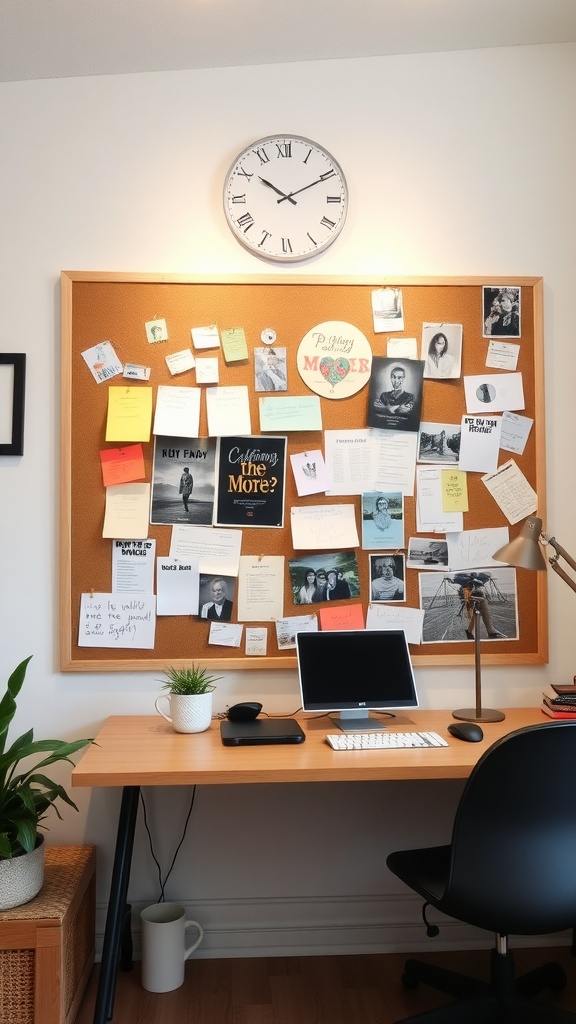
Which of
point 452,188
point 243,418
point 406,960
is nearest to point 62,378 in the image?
point 243,418

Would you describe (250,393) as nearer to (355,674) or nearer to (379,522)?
(379,522)

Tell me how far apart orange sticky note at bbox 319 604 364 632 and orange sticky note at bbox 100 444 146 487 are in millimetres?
703

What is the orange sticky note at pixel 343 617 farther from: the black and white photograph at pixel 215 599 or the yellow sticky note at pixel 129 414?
the yellow sticky note at pixel 129 414

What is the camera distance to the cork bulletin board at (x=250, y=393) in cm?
246

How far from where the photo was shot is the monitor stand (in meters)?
2.25

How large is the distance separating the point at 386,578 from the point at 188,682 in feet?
2.29

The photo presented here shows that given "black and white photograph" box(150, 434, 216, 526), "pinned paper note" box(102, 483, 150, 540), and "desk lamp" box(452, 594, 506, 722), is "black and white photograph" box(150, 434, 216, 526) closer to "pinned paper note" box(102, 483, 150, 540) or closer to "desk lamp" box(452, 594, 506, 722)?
"pinned paper note" box(102, 483, 150, 540)

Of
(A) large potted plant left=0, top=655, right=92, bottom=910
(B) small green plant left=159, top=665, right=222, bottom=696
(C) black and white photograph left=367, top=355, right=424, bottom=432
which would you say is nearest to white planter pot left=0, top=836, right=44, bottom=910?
(A) large potted plant left=0, top=655, right=92, bottom=910

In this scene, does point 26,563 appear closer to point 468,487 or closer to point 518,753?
point 468,487

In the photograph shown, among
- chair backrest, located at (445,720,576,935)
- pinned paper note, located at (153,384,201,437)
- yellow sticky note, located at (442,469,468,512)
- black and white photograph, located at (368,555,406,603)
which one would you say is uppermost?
pinned paper note, located at (153,384,201,437)

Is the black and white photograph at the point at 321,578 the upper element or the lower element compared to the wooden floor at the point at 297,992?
upper

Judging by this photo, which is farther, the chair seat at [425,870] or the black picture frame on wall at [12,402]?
the black picture frame on wall at [12,402]

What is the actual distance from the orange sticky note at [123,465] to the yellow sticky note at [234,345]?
393 millimetres

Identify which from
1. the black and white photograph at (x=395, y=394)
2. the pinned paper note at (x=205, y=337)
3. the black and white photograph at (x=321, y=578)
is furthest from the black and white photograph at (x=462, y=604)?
the pinned paper note at (x=205, y=337)
